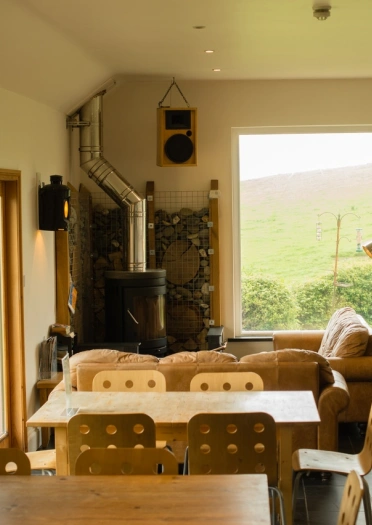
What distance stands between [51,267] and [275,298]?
9.47 ft

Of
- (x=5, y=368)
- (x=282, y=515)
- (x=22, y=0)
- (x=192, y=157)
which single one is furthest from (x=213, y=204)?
(x=282, y=515)

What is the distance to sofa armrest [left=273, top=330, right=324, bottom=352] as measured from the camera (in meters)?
7.77

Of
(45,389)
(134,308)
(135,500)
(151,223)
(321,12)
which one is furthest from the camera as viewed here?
(151,223)

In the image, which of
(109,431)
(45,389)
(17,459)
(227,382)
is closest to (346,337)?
(227,382)

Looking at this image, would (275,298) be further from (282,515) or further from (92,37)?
(282,515)

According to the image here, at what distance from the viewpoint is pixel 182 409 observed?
3986 mm

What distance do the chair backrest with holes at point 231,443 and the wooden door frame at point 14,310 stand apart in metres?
2.53

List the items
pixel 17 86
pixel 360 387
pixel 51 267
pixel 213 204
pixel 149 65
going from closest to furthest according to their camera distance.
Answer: pixel 17 86 → pixel 360 387 → pixel 51 267 → pixel 149 65 → pixel 213 204

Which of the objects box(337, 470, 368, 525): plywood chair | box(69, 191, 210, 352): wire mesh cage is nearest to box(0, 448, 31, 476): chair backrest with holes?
box(337, 470, 368, 525): plywood chair

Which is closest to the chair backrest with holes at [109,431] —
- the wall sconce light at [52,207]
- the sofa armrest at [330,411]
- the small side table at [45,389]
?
the sofa armrest at [330,411]

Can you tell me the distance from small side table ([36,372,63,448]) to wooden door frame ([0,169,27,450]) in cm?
33

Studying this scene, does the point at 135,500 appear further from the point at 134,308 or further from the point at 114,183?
the point at 114,183

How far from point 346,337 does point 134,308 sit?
2.23 metres

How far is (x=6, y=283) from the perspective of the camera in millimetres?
5688
